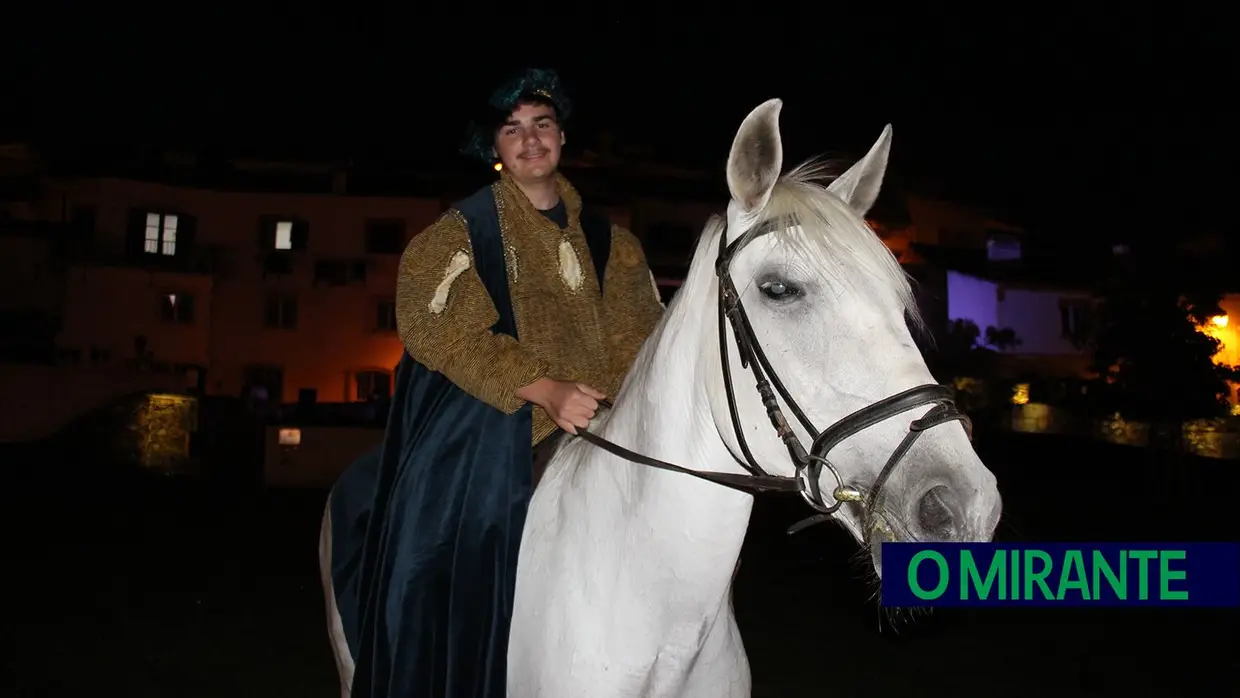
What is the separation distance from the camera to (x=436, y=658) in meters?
2.68

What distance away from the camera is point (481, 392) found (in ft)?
8.71

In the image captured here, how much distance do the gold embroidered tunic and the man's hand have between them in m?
0.04

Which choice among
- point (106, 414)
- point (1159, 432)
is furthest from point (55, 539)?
point (1159, 432)

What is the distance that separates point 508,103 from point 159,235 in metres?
40.0

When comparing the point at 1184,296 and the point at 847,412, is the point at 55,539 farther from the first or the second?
the point at 1184,296

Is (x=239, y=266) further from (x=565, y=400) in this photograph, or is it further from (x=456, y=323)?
(x=565, y=400)

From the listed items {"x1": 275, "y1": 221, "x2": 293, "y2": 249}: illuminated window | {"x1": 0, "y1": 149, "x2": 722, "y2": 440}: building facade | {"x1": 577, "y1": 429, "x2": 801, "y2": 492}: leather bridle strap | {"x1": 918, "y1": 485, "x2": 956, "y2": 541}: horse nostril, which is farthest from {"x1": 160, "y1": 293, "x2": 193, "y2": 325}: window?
{"x1": 918, "y1": 485, "x2": 956, "y2": 541}: horse nostril

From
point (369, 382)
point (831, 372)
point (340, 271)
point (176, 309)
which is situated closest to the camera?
point (831, 372)

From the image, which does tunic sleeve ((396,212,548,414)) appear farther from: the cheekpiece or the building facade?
the building facade

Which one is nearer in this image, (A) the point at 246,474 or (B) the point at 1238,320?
(A) the point at 246,474

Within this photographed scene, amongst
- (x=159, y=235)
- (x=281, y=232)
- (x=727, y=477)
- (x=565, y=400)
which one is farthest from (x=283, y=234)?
(x=727, y=477)

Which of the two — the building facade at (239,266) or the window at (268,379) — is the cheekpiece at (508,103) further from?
the window at (268,379)

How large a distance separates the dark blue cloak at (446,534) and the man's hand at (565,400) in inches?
8.3

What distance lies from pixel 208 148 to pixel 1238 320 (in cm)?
4238
